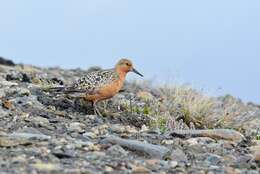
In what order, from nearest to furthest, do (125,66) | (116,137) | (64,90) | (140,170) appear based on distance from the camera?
(140,170) < (116,137) < (64,90) < (125,66)

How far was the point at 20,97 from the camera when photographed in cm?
1018

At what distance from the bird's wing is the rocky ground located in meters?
0.24

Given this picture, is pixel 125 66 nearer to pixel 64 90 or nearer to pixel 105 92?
pixel 105 92

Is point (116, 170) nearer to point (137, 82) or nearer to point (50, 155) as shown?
point (50, 155)

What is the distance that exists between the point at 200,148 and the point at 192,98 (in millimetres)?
4649

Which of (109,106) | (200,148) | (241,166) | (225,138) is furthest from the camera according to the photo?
(109,106)

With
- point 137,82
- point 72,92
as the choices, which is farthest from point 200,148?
point 137,82

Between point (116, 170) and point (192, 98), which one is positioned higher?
point (192, 98)

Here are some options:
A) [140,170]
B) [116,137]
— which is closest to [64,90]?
[116,137]

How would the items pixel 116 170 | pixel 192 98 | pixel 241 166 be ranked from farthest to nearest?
1. pixel 192 98
2. pixel 241 166
3. pixel 116 170

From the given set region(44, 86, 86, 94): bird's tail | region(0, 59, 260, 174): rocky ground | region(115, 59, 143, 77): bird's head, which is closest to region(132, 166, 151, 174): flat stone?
region(0, 59, 260, 174): rocky ground

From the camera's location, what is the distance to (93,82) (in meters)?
9.80

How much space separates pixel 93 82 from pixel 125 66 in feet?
2.10

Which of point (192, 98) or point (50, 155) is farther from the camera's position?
point (192, 98)
